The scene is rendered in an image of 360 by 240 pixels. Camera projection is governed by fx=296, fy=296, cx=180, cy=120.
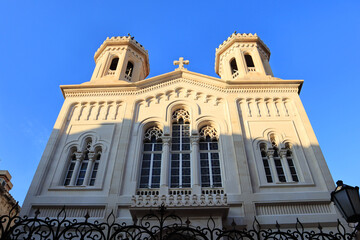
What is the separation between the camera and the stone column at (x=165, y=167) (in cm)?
1241

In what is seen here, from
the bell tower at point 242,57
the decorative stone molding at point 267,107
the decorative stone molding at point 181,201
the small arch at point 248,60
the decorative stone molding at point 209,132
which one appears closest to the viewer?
the decorative stone molding at point 181,201

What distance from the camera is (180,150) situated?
14.4 metres

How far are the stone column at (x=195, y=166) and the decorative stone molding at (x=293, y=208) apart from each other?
2.57 meters

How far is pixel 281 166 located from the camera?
44.8 ft

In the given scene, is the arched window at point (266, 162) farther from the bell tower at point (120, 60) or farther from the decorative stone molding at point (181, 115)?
the bell tower at point (120, 60)

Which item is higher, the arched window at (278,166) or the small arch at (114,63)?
the small arch at (114,63)

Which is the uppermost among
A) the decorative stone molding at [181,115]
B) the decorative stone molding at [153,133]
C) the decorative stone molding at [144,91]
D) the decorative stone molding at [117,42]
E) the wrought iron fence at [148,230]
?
the decorative stone molding at [117,42]

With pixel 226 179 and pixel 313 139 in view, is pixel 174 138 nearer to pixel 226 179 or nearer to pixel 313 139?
pixel 226 179

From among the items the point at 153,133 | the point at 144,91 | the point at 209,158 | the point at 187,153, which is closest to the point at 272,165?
the point at 209,158

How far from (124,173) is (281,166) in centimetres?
717

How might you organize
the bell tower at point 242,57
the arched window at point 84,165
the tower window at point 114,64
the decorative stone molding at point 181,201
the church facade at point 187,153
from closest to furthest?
1. the decorative stone molding at point 181,201
2. the church facade at point 187,153
3. the arched window at point 84,165
4. the bell tower at point 242,57
5. the tower window at point 114,64

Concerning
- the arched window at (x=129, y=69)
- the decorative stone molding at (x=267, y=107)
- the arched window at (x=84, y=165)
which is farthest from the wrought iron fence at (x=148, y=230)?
the arched window at (x=129, y=69)

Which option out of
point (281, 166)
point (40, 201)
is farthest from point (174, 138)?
point (40, 201)

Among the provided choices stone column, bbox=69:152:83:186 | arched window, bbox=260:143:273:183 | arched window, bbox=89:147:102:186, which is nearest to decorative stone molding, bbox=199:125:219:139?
arched window, bbox=260:143:273:183
